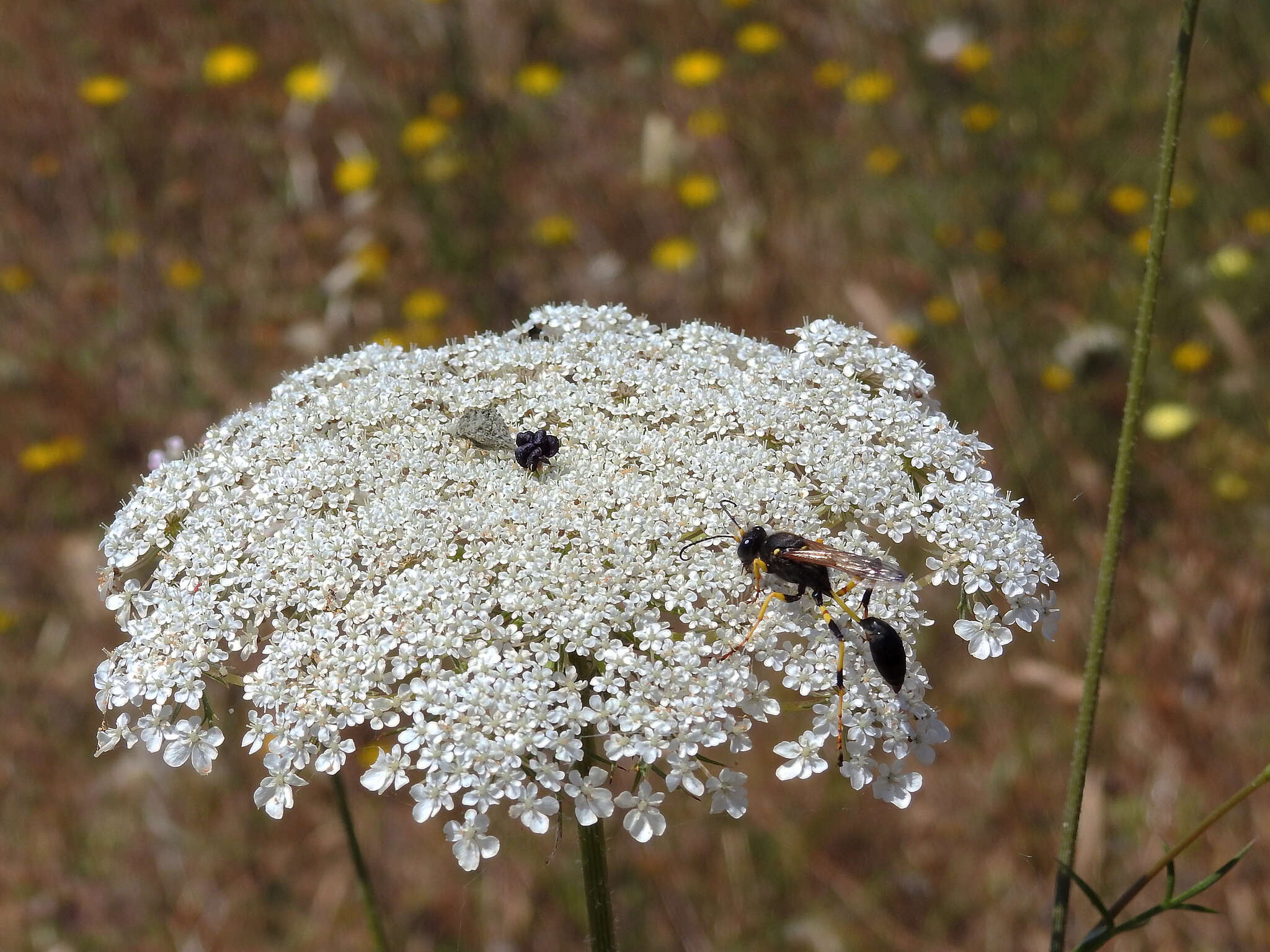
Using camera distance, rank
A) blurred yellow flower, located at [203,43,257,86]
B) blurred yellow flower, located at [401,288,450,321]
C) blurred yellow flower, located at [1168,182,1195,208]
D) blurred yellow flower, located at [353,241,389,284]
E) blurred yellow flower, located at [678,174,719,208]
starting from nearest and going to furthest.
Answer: blurred yellow flower, located at [1168,182,1195,208], blurred yellow flower, located at [401,288,450,321], blurred yellow flower, located at [353,241,389,284], blurred yellow flower, located at [678,174,719,208], blurred yellow flower, located at [203,43,257,86]

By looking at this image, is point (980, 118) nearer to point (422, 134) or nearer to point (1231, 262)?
point (1231, 262)

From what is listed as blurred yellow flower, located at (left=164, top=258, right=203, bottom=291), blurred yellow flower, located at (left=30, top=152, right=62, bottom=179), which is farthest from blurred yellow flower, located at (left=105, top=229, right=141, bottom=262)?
blurred yellow flower, located at (left=30, top=152, right=62, bottom=179)

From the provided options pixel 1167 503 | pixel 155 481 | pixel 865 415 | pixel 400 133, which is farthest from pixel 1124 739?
pixel 400 133

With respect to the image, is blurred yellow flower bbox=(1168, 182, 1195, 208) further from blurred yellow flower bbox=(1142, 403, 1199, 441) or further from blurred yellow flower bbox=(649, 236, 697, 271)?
blurred yellow flower bbox=(649, 236, 697, 271)

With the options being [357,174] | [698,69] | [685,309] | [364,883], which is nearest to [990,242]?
[685,309]

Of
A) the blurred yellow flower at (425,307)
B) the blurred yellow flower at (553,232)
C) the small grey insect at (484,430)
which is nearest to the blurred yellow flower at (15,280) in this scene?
the blurred yellow flower at (425,307)

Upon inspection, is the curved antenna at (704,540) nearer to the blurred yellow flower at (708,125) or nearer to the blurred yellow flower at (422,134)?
the blurred yellow flower at (708,125)
